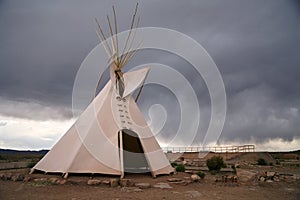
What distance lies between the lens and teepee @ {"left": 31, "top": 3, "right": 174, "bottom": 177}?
39.8ft

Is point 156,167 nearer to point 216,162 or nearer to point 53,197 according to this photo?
point 53,197

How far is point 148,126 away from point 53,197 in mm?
7385

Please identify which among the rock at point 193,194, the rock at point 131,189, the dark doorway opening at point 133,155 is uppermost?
the dark doorway opening at point 133,155

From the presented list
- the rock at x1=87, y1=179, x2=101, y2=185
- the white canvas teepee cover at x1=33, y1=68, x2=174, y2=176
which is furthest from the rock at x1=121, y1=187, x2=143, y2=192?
the white canvas teepee cover at x1=33, y1=68, x2=174, y2=176

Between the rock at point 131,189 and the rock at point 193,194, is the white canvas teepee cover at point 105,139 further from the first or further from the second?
the rock at point 193,194

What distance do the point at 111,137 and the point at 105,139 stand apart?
0.99ft

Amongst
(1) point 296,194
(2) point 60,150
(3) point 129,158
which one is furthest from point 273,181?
(2) point 60,150

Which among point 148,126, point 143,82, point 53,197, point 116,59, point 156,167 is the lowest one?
point 53,197

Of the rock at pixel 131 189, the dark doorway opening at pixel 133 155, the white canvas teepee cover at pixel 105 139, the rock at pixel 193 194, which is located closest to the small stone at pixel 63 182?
the white canvas teepee cover at pixel 105 139

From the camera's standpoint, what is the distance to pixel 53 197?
8.66 metres

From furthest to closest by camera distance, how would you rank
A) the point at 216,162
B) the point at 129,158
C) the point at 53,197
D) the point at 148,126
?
the point at 216,162 → the point at 129,158 → the point at 148,126 → the point at 53,197

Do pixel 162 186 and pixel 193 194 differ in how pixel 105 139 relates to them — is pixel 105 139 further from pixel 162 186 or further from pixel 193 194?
pixel 193 194

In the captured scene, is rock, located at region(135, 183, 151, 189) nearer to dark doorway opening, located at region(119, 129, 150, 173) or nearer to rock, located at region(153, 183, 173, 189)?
rock, located at region(153, 183, 173, 189)

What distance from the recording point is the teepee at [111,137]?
39.8 feet
